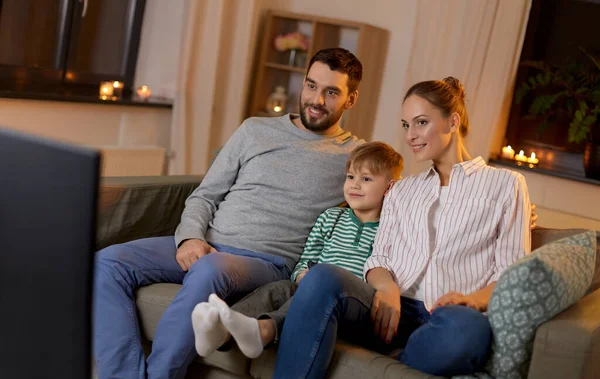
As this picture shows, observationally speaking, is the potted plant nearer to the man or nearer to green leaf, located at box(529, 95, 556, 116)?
green leaf, located at box(529, 95, 556, 116)

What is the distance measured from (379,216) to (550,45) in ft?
7.66

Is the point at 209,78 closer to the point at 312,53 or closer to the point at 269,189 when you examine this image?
the point at 312,53

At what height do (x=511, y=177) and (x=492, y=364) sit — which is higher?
(x=511, y=177)

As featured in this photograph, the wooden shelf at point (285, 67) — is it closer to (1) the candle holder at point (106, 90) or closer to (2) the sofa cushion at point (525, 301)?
(1) the candle holder at point (106, 90)

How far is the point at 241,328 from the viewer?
1842 mm

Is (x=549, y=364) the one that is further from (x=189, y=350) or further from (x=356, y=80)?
(x=356, y=80)

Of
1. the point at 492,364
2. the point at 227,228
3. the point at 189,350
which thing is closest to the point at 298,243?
the point at 227,228

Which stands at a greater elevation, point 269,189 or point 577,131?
point 577,131

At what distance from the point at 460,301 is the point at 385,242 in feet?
1.22

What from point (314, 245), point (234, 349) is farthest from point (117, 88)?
point (234, 349)

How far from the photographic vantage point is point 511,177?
218 cm

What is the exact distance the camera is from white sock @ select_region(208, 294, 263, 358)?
70.6 inches

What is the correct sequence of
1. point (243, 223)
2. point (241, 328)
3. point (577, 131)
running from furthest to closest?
point (577, 131) → point (243, 223) → point (241, 328)

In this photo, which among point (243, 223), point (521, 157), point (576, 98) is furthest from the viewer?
point (521, 157)
